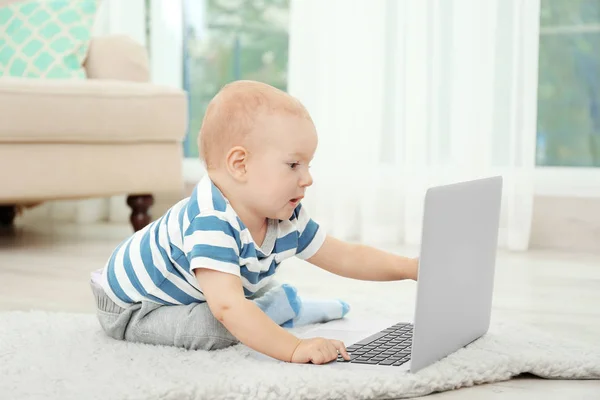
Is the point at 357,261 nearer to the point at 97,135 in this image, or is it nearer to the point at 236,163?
the point at 236,163

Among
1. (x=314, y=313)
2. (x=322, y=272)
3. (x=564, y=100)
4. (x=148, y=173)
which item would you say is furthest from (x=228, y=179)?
(x=564, y=100)

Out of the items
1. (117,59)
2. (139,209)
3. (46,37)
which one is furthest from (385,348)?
(46,37)

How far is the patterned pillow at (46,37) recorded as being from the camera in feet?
8.63

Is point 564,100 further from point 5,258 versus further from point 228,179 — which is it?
point 228,179

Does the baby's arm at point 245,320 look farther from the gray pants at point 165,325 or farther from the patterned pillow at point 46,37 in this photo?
the patterned pillow at point 46,37

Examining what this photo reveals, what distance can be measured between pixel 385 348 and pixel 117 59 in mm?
1690

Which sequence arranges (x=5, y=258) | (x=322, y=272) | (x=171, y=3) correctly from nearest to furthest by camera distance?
(x=322, y=272) → (x=5, y=258) → (x=171, y=3)

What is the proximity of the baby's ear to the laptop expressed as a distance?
0.26 meters

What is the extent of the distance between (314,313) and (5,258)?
43.9 inches

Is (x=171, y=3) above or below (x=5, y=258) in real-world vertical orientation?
above

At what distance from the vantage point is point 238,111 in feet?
3.69

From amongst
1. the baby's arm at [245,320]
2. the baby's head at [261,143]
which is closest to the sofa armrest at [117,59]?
the baby's head at [261,143]

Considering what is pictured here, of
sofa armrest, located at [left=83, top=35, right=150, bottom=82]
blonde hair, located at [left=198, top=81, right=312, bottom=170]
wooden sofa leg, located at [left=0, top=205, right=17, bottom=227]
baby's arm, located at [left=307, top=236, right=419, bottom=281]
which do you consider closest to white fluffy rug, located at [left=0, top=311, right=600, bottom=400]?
baby's arm, located at [left=307, top=236, right=419, bottom=281]

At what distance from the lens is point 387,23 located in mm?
2553
